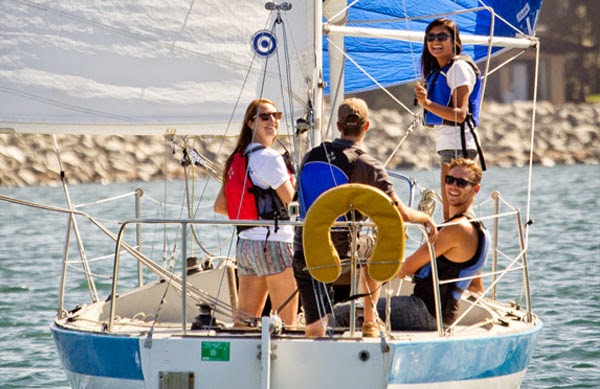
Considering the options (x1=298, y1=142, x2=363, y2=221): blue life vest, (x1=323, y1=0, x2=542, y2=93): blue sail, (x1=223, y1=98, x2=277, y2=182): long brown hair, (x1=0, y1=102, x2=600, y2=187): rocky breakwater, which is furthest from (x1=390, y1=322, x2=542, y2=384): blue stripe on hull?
(x1=0, y1=102, x2=600, y2=187): rocky breakwater

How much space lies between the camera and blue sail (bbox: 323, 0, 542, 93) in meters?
10.5

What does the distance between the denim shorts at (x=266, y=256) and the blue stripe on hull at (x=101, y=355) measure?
0.86 meters

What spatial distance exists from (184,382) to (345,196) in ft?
3.77

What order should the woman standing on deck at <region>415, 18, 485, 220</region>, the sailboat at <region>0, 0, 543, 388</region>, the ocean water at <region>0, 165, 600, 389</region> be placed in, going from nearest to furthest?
the sailboat at <region>0, 0, 543, 388</region>
the woman standing on deck at <region>415, 18, 485, 220</region>
the ocean water at <region>0, 165, 600, 389</region>

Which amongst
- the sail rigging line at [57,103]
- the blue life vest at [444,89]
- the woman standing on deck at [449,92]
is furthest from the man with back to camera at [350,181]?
the sail rigging line at [57,103]

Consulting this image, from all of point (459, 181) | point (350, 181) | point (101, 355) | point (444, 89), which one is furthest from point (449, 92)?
point (101, 355)

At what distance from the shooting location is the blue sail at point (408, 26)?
1048 cm

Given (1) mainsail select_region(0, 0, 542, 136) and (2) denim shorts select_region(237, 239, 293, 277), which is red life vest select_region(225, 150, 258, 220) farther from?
(1) mainsail select_region(0, 0, 542, 136)

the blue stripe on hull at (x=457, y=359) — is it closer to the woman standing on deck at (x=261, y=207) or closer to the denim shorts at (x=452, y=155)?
the woman standing on deck at (x=261, y=207)

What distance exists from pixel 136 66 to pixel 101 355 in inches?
86.4

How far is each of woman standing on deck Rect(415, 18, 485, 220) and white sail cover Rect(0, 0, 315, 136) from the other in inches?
30.2

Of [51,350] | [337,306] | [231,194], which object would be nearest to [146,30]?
[231,194]

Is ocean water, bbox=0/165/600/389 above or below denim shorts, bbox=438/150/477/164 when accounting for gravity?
below

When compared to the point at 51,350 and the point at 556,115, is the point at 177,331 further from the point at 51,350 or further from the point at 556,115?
the point at 556,115
